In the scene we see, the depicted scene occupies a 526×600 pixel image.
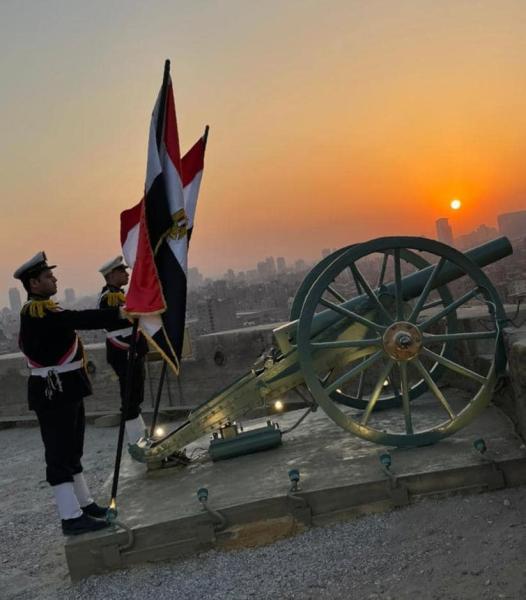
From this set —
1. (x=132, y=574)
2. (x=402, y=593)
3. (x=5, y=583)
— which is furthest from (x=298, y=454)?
(x=5, y=583)

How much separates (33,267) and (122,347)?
6.94 feet

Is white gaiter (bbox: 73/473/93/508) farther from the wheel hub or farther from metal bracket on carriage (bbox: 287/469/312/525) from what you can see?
the wheel hub

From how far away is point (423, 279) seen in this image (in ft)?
15.4

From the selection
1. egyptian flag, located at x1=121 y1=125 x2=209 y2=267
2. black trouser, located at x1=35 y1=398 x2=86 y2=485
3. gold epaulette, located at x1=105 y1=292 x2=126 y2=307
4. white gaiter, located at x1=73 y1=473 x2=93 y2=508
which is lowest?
white gaiter, located at x1=73 y1=473 x2=93 y2=508

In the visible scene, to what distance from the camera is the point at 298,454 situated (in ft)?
15.2

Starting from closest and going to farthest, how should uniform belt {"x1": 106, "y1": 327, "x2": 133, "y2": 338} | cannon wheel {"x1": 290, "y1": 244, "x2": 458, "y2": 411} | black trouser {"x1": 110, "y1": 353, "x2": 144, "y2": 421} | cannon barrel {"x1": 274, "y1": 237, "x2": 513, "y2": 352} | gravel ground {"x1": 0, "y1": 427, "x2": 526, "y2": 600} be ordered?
gravel ground {"x1": 0, "y1": 427, "x2": 526, "y2": 600} < cannon barrel {"x1": 274, "y1": 237, "x2": 513, "y2": 352} < cannon wheel {"x1": 290, "y1": 244, "x2": 458, "y2": 411} < black trouser {"x1": 110, "y1": 353, "x2": 144, "y2": 421} < uniform belt {"x1": 106, "y1": 327, "x2": 133, "y2": 338}

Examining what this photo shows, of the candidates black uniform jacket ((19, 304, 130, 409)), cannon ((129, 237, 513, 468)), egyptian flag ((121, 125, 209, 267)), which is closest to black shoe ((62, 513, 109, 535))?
black uniform jacket ((19, 304, 130, 409))

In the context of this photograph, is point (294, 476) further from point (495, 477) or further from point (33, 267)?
point (33, 267)

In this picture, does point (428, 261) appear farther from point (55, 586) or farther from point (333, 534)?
point (55, 586)

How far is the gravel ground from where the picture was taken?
298 cm

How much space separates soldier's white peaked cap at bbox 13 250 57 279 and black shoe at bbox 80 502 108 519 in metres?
1.53

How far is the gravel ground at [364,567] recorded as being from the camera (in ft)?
9.78

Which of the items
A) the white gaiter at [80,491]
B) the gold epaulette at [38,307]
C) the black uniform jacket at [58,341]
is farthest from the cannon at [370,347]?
the gold epaulette at [38,307]

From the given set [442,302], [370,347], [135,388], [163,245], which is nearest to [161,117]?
[163,245]
